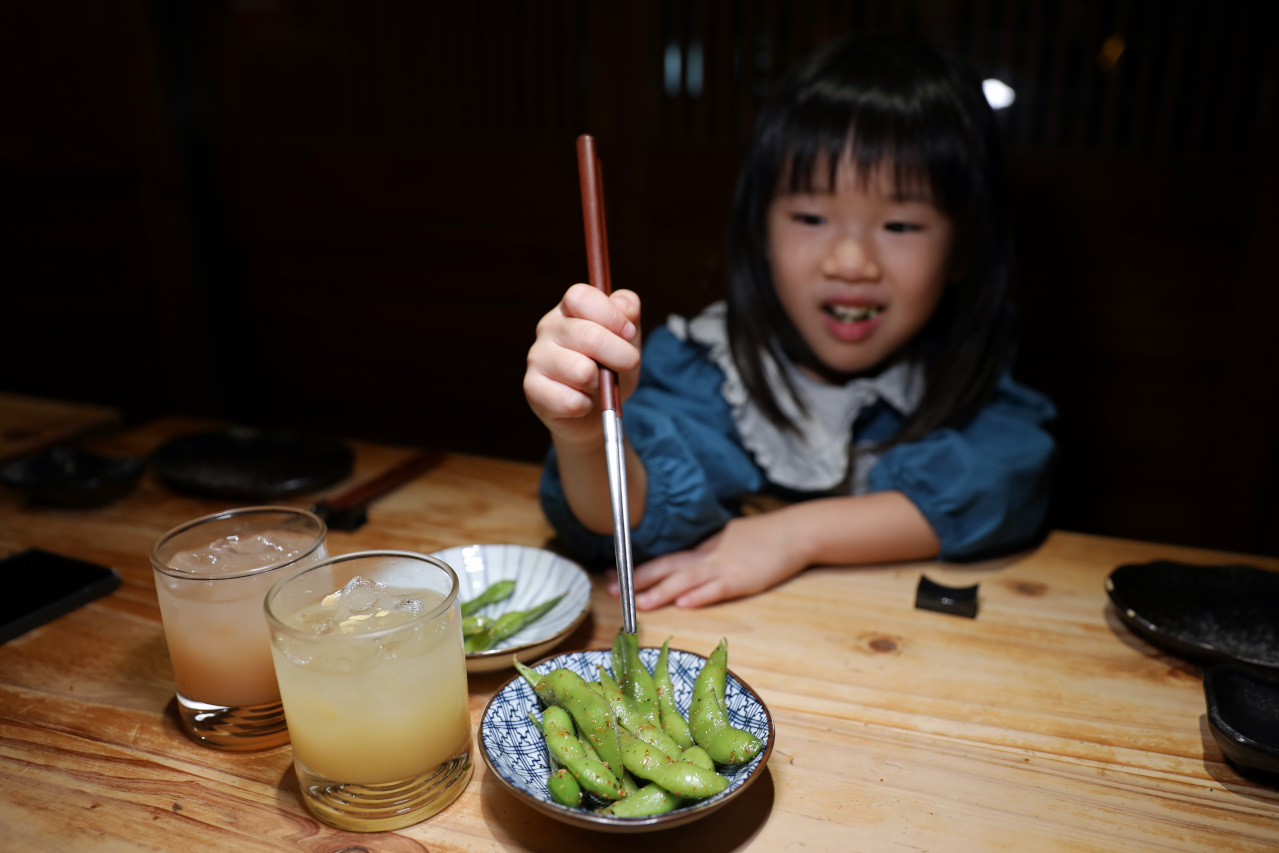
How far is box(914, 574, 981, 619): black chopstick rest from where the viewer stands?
1.25 metres

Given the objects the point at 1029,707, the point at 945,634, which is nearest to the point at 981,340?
the point at 945,634

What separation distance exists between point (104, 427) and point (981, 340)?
6.02 feet

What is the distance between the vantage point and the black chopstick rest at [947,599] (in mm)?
1245

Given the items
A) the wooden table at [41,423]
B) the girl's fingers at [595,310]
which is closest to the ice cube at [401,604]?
the girl's fingers at [595,310]

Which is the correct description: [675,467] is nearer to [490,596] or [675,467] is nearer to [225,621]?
[490,596]

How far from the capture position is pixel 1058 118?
232 cm

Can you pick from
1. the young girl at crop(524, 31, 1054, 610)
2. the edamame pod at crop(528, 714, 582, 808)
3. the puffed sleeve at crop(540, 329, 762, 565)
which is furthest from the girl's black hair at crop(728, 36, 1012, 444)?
the edamame pod at crop(528, 714, 582, 808)

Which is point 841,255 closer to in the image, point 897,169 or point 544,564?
point 897,169

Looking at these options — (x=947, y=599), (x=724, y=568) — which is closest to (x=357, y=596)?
(x=724, y=568)

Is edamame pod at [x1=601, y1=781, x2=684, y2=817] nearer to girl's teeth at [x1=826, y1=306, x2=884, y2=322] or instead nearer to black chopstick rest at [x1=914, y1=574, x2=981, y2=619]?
black chopstick rest at [x1=914, y1=574, x2=981, y2=619]

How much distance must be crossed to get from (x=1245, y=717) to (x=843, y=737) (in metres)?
0.43

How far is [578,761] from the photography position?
79 cm

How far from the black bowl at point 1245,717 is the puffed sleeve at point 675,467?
2.29 ft

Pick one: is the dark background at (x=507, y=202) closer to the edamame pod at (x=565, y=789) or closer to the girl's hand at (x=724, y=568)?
the girl's hand at (x=724, y=568)
